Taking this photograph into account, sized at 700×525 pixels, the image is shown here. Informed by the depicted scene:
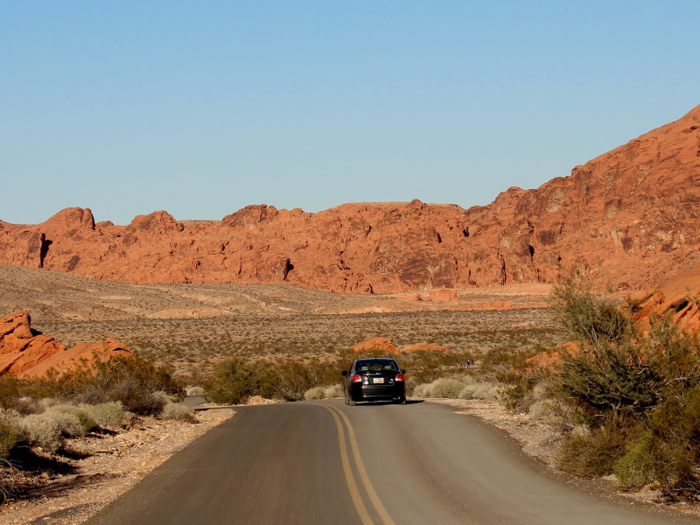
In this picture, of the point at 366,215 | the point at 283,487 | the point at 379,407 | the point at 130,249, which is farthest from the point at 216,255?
the point at 283,487

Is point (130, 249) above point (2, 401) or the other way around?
above

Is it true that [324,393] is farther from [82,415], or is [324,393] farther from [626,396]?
[626,396]

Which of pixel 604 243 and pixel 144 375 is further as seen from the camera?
pixel 604 243

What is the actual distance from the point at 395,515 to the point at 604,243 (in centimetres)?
13513

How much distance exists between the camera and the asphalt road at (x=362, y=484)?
7.43m

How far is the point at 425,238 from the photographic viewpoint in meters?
158

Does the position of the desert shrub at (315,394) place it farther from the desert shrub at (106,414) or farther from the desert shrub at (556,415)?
the desert shrub at (556,415)

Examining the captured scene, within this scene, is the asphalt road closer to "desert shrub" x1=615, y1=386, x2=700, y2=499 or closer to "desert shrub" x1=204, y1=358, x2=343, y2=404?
"desert shrub" x1=615, y1=386, x2=700, y2=499

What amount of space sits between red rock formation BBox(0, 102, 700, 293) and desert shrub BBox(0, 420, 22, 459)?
344 ft

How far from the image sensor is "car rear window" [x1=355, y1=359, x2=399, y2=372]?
1997 centimetres

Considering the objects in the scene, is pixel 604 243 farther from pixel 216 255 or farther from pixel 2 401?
pixel 2 401

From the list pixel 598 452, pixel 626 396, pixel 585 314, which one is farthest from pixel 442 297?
pixel 598 452

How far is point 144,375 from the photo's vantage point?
19.6 meters


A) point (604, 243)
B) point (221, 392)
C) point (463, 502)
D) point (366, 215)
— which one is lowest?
point (221, 392)
